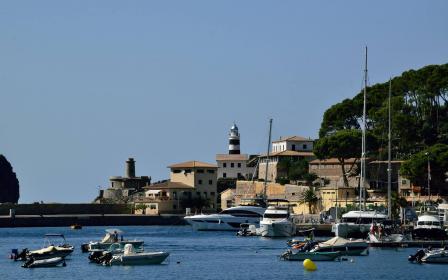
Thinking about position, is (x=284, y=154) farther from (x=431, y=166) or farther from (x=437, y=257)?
(x=437, y=257)

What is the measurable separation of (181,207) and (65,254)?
206ft

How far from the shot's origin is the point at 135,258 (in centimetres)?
6625

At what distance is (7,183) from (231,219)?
57517 mm

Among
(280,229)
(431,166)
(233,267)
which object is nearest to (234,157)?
(431,166)

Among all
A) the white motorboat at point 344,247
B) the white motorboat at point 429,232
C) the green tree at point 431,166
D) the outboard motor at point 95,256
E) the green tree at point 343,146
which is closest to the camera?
the outboard motor at point 95,256

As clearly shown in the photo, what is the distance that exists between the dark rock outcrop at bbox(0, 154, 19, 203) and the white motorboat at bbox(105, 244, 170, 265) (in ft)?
309

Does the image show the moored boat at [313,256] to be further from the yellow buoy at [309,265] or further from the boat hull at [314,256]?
the yellow buoy at [309,265]

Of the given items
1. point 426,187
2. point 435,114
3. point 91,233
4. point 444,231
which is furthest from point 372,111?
point 444,231

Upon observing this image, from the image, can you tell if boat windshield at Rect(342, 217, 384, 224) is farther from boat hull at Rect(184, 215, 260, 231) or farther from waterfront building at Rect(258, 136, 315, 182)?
waterfront building at Rect(258, 136, 315, 182)

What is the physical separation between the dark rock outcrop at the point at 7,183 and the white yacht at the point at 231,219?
174ft

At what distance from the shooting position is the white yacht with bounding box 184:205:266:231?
10925cm

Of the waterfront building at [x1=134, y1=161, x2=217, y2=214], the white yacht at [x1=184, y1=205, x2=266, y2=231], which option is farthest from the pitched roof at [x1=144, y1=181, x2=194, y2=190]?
the white yacht at [x1=184, y1=205, x2=266, y2=231]

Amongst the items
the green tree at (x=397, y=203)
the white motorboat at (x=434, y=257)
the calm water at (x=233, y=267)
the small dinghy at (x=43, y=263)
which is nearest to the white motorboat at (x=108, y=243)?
the calm water at (x=233, y=267)

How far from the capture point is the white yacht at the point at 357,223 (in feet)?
273
